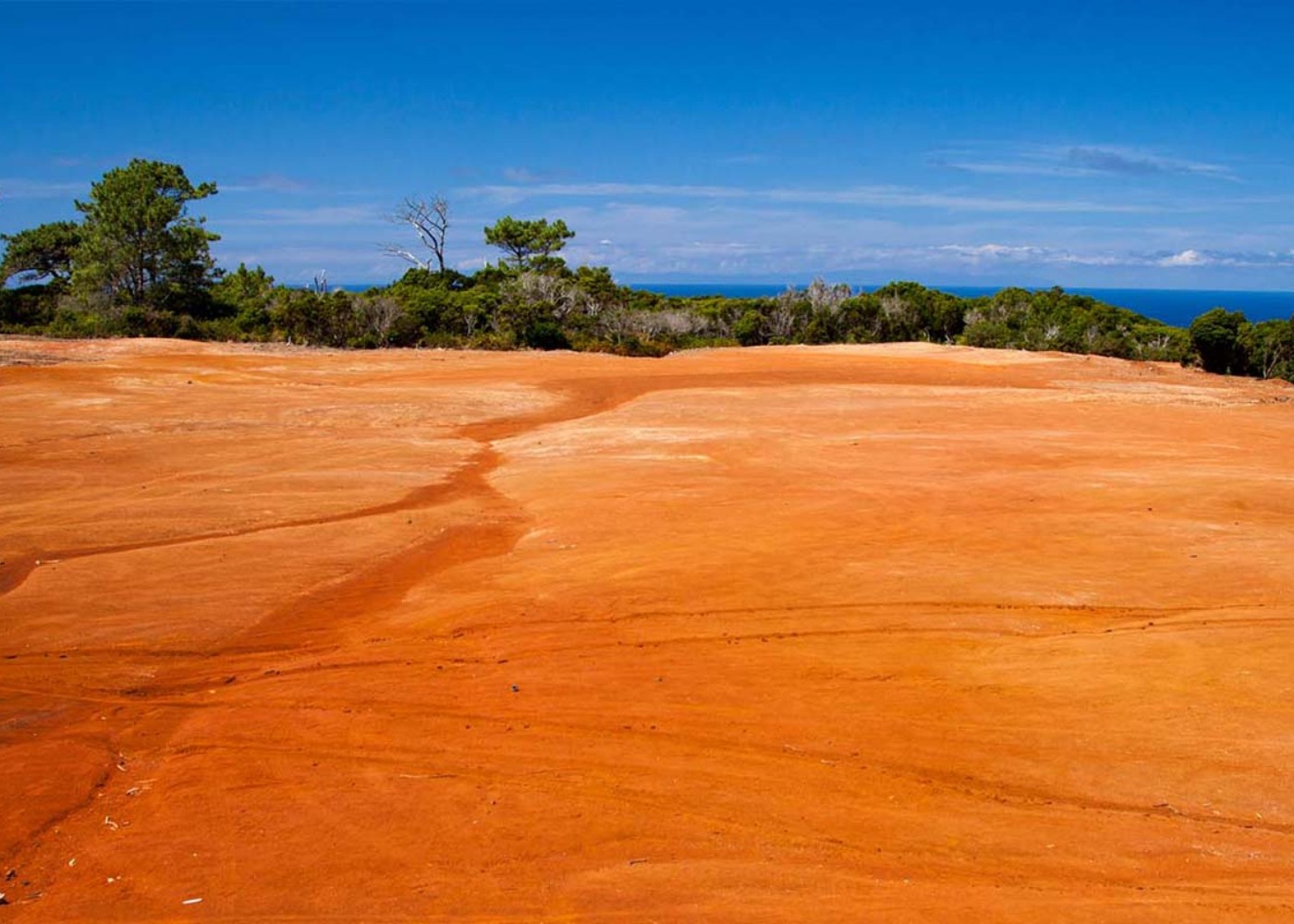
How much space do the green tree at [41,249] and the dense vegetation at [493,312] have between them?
3.0 inches

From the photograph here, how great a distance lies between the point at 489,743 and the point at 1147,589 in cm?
785

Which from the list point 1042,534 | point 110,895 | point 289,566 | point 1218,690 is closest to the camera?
point 110,895

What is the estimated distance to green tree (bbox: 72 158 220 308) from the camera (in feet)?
177

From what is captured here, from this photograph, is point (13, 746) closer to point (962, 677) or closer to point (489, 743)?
point (489, 743)

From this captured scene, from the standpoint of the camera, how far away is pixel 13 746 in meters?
8.02

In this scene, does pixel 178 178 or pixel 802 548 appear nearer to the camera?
pixel 802 548

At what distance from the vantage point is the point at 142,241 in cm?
5500

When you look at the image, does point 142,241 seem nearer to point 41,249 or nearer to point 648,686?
point 41,249

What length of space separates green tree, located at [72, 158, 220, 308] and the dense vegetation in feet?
0.24

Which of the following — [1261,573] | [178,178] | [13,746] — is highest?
[178,178]

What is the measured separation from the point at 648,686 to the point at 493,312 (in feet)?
160

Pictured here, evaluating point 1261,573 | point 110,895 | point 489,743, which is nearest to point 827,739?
point 489,743

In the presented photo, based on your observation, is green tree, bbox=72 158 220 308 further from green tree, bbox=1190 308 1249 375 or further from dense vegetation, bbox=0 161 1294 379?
green tree, bbox=1190 308 1249 375

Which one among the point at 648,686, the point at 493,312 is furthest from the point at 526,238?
the point at 648,686
